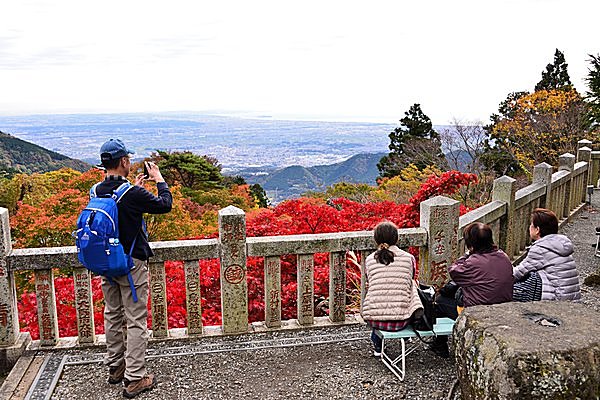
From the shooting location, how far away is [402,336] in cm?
429

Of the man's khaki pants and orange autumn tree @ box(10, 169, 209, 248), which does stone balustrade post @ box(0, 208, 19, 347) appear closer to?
the man's khaki pants

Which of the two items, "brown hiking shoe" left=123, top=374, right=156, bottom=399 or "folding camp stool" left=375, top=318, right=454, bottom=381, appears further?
"folding camp stool" left=375, top=318, right=454, bottom=381

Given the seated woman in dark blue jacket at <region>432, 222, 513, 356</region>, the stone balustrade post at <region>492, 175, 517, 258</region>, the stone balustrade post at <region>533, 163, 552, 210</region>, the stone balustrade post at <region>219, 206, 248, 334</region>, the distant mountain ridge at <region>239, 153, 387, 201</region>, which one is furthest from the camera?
the distant mountain ridge at <region>239, 153, 387, 201</region>

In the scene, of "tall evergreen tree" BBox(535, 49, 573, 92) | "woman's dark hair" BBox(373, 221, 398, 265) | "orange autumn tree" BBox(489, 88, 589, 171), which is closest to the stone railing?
"woman's dark hair" BBox(373, 221, 398, 265)

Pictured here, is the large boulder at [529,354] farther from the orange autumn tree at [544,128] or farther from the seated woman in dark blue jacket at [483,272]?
the orange autumn tree at [544,128]

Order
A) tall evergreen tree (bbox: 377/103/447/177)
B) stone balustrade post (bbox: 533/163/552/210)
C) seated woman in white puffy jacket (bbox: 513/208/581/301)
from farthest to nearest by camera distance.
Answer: tall evergreen tree (bbox: 377/103/447/177), stone balustrade post (bbox: 533/163/552/210), seated woman in white puffy jacket (bbox: 513/208/581/301)

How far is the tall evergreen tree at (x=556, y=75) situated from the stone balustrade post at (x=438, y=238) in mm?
26418

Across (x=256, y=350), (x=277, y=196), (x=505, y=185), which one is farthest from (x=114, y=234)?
(x=277, y=196)

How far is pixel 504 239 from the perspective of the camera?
7281 mm

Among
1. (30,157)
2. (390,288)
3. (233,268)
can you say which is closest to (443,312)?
(390,288)

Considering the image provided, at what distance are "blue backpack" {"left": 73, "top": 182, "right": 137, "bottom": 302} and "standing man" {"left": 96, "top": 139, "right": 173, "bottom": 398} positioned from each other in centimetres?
6

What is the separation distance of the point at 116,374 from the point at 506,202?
17.5 ft

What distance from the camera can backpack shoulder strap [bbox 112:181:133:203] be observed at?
387 cm

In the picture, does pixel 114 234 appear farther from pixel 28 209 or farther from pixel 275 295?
pixel 28 209
